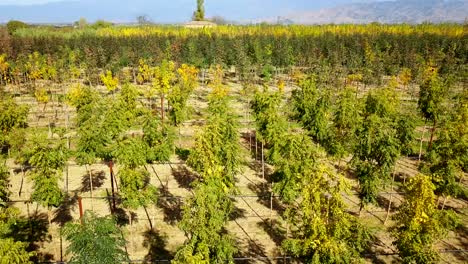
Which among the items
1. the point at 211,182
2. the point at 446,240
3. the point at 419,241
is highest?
the point at 211,182

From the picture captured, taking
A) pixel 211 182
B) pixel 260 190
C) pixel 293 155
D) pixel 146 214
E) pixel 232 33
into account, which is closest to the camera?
pixel 211 182

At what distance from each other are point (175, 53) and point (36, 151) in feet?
147

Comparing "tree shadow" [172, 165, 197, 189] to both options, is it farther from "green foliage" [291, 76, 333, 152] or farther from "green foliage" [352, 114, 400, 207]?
"green foliage" [352, 114, 400, 207]

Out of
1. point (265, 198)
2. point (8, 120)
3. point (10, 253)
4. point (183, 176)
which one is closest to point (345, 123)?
point (265, 198)

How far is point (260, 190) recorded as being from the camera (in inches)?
1163

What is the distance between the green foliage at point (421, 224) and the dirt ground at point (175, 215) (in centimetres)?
271

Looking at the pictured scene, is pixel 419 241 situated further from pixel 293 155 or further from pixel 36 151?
pixel 36 151

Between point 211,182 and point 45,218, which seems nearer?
point 211,182

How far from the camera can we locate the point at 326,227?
54.2 ft

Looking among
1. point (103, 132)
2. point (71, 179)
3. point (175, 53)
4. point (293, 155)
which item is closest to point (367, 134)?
point (293, 155)

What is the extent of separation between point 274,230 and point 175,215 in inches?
242

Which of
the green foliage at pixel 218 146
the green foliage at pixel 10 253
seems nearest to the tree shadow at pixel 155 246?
the green foliage at pixel 218 146

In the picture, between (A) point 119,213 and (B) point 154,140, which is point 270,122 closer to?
(B) point 154,140

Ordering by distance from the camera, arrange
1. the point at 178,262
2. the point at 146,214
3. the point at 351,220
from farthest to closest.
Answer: the point at 146,214 → the point at 351,220 → the point at 178,262
